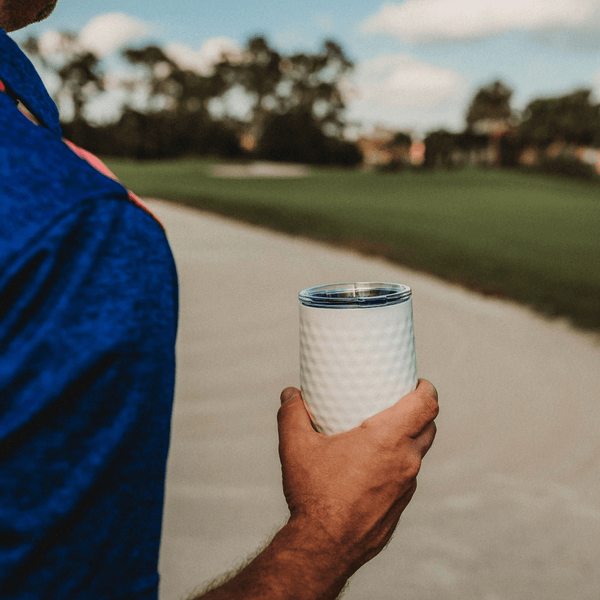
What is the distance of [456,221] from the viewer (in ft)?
56.3

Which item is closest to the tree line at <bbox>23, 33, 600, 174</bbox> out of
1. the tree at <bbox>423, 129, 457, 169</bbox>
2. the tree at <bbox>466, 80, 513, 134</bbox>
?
the tree at <bbox>423, 129, 457, 169</bbox>

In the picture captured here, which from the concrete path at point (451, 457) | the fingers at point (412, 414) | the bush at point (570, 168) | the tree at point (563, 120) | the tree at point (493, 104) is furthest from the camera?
the tree at point (493, 104)

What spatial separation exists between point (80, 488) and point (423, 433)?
1.91ft

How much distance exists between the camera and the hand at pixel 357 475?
995 mm

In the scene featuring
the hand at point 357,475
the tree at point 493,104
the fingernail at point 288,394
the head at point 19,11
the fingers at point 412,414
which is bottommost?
the hand at point 357,475

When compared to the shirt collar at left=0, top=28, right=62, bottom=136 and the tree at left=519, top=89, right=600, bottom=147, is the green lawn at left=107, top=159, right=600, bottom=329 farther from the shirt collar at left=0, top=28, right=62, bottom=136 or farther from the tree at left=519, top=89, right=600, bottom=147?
the tree at left=519, top=89, right=600, bottom=147

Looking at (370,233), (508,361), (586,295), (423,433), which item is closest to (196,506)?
(423,433)

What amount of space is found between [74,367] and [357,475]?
496 millimetres

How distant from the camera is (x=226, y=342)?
6.45 metres

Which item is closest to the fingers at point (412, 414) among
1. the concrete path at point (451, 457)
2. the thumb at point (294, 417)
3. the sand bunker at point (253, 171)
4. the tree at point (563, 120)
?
the thumb at point (294, 417)

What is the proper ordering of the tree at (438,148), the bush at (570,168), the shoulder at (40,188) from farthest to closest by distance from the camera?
the tree at (438,148) → the bush at (570,168) → the shoulder at (40,188)

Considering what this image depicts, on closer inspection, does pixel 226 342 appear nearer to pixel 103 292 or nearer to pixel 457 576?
pixel 457 576

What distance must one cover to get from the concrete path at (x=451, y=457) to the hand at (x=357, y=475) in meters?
0.67

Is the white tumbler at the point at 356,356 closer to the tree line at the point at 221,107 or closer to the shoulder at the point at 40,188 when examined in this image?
the shoulder at the point at 40,188
